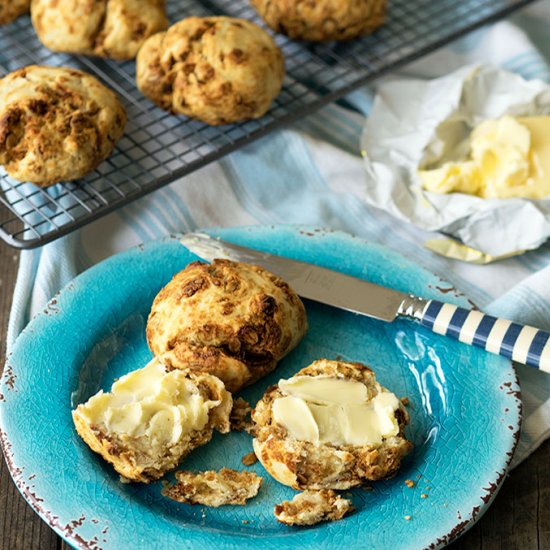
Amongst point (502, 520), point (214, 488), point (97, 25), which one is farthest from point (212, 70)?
point (502, 520)

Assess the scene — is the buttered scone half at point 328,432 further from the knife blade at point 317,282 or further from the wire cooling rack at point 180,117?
the wire cooling rack at point 180,117

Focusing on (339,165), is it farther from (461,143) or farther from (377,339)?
(377,339)

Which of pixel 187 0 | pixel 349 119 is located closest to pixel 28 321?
pixel 349 119

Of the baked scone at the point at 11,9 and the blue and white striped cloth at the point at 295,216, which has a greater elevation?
the baked scone at the point at 11,9

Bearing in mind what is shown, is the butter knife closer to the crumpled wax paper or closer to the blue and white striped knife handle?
the blue and white striped knife handle

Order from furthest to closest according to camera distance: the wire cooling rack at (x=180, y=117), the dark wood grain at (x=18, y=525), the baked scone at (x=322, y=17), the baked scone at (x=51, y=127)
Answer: the baked scone at (x=322, y=17), the wire cooling rack at (x=180, y=117), the baked scone at (x=51, y=127), the dark wood grain at (x=18, y=525)

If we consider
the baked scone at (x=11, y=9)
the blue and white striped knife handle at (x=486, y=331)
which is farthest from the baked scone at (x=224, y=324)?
A: the baked scone at (x=11, y=9)

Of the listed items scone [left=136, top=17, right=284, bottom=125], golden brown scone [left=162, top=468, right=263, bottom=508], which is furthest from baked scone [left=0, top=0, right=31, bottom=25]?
golden brown scone [left=162, top=468, right=263, bottom=508]
